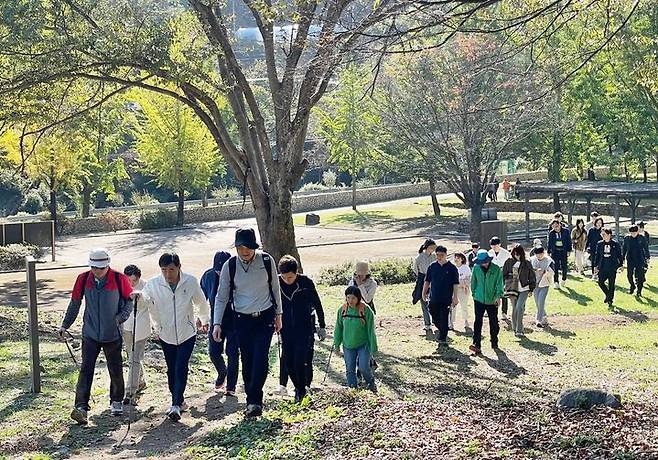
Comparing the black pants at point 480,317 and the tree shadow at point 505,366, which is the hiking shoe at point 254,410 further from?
the black pants at point 480,317

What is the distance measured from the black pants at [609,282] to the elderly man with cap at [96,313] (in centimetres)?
1338

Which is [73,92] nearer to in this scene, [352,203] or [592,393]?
[592,393]

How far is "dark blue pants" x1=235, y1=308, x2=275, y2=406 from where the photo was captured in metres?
8.98

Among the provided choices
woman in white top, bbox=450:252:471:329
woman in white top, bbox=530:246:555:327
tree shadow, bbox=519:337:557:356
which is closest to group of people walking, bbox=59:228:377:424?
tree shadow, bbox=519:337:557:356

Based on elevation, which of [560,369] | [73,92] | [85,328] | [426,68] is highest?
[426,68]

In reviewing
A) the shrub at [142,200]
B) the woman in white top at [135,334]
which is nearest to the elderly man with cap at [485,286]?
the woman in white top at [135,334]

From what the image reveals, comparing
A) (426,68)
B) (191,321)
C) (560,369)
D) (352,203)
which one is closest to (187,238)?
(426,68)

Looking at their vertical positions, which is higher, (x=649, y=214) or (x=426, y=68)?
(x=426, y=68)

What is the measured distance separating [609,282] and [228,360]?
12174mm

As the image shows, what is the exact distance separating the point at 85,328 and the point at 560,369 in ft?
22.7

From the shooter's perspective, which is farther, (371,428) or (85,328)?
(85,328)

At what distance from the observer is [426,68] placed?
38781 millimetres

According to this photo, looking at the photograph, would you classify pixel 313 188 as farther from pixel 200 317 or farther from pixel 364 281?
pixel 200 317

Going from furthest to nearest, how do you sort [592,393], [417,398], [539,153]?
[539,153]
[417,398]
[592,393]
